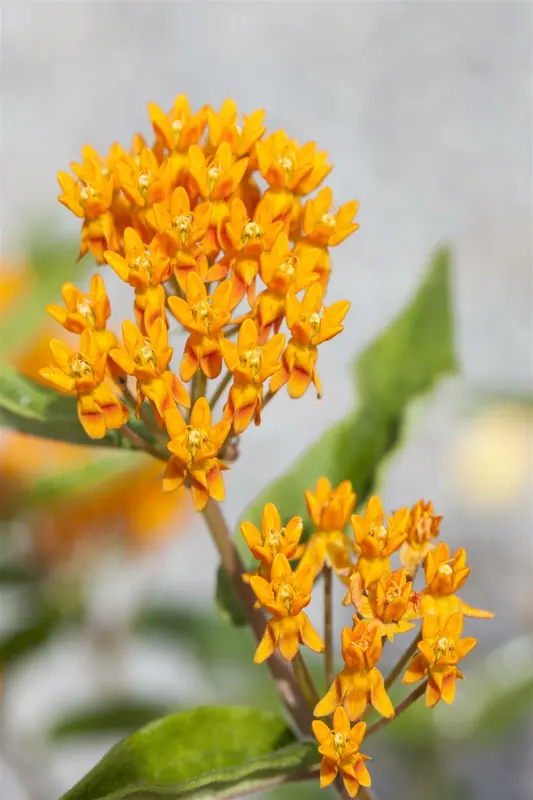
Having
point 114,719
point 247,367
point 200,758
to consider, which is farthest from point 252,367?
point 114,719

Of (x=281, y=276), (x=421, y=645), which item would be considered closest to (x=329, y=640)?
(x=421, y=645)

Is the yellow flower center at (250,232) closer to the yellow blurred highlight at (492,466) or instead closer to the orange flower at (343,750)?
the orange flower at (343,750)

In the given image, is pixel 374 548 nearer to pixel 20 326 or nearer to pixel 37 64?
pixel 20 326

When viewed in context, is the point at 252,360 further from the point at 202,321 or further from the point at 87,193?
the point at 87,193

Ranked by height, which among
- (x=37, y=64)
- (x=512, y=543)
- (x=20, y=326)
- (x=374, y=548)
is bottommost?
(x=512, y=543)

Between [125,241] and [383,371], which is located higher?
[125,241]

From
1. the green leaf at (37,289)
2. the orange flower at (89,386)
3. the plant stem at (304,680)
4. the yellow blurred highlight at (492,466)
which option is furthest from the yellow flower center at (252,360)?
the yellow blurred highlight at (492,466)

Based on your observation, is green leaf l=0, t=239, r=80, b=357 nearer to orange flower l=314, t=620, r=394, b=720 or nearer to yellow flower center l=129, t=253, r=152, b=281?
yellow flower center l=129, t=253, r=152, b=281
